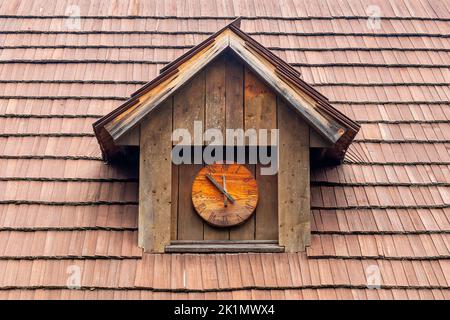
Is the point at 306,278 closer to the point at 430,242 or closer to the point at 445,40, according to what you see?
the point at 430,242

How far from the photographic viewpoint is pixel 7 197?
6.10m

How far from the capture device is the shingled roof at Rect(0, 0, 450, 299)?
5.69 m

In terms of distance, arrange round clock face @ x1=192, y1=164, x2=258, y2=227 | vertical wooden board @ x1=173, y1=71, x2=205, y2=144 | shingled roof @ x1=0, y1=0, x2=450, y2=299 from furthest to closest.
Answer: vertical wooden board @ x1=173, y1=71, x2=205, y2=144 < round clock face @ x1=192, y1=164, x2=258, y2=227 < shingled roof @ x1=0, y1=0, x2=450, y2=299

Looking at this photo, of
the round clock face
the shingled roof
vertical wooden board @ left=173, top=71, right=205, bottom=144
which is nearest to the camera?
the shingled roof

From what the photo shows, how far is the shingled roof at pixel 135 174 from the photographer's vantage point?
18.7ft

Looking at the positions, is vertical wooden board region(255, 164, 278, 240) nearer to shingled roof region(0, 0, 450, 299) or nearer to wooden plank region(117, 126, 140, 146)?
shingled roof region(0, 0, 450, 299)

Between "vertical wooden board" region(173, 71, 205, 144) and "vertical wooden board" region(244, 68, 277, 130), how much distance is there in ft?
0.99

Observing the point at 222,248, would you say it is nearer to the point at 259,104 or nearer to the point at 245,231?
the point at 245,231

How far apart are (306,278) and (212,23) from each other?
9.17 ft

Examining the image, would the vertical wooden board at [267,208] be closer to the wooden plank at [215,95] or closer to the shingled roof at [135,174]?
the shingled roof at [135,174]

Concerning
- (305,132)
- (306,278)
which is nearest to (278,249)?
(306,278)

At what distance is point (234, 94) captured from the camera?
19.6 feet

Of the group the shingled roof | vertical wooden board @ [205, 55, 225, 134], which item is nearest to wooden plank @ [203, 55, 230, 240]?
vertical wooden board @ [205, 55, 225, 134]
